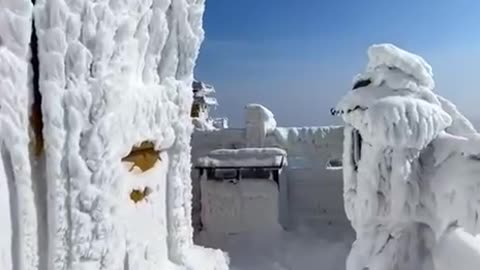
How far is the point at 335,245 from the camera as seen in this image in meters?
4.86

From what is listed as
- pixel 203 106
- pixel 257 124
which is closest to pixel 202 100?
pixel 203 106

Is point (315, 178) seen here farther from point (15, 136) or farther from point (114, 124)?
point (15, 136)

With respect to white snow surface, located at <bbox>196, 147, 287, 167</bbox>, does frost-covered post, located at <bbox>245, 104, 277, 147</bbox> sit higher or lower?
higher

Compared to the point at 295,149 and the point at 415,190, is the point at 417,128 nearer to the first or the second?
the point at 415,190

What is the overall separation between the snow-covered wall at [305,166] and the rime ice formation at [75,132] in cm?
382

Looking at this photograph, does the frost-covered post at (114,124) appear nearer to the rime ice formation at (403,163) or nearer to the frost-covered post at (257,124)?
the rime ice formation at (403,163)

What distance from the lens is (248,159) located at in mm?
4957

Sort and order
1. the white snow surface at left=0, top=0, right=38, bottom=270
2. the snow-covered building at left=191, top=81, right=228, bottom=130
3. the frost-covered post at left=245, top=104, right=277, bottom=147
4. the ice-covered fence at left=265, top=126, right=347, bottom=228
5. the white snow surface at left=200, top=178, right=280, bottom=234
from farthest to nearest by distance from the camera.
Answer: the snow-covered building at left=191, top=81, right=228, bottom=130
the frost-covered post at left=245, top=104, right=277, bottom=147
the ice-covered fence at left=265, top=126, right=347, bottom=228
the white snow surface at left=200, top=178, right=280, bottom=234
the white snow surface at left=0, top=0, right=38, bottom=270

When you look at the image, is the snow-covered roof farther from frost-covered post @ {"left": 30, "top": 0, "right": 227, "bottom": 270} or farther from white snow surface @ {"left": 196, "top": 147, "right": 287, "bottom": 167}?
frost-covered post @ {"left": 30, "top": 0, "right": 227, "bottom": 270}

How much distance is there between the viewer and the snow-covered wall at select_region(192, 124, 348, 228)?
17.1 feet

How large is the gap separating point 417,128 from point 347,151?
298 mm

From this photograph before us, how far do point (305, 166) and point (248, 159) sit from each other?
681 mm

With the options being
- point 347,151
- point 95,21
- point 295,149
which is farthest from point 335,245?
point 95,21

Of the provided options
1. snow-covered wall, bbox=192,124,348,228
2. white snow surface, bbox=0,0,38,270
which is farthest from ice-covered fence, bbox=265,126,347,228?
white snow surface, bbox=0,0,38,270
